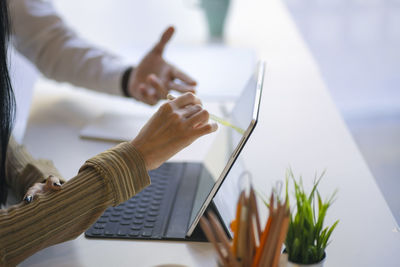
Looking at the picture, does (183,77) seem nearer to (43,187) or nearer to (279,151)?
(279,151)

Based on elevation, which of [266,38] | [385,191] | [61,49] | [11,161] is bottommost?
[385,191]

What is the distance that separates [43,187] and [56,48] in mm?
676

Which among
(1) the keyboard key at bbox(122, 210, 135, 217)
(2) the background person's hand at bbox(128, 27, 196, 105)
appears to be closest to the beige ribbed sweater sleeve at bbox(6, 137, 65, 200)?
(1) the keyboard key at bbox(122, 210, 135, 217)

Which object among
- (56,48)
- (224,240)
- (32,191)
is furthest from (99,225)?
(56,48)

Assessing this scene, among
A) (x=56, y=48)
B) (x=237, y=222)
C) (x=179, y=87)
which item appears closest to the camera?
(x=237, y=222)

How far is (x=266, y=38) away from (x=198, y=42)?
0.24 m

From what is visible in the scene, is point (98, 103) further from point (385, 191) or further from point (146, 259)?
point (385, 191)

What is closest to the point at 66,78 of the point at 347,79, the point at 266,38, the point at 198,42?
the point at 198,42

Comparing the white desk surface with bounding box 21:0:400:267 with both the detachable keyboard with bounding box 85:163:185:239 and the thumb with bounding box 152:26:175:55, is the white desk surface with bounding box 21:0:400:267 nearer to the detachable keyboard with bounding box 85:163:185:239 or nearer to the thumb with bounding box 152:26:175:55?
the detachable keyboard with bounding box 85:163:185:239

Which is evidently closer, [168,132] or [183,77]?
[168,132]

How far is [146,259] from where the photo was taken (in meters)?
0.85

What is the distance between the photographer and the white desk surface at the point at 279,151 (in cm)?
86

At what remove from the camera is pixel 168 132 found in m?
0.85

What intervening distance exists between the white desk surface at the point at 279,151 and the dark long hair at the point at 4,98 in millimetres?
159
